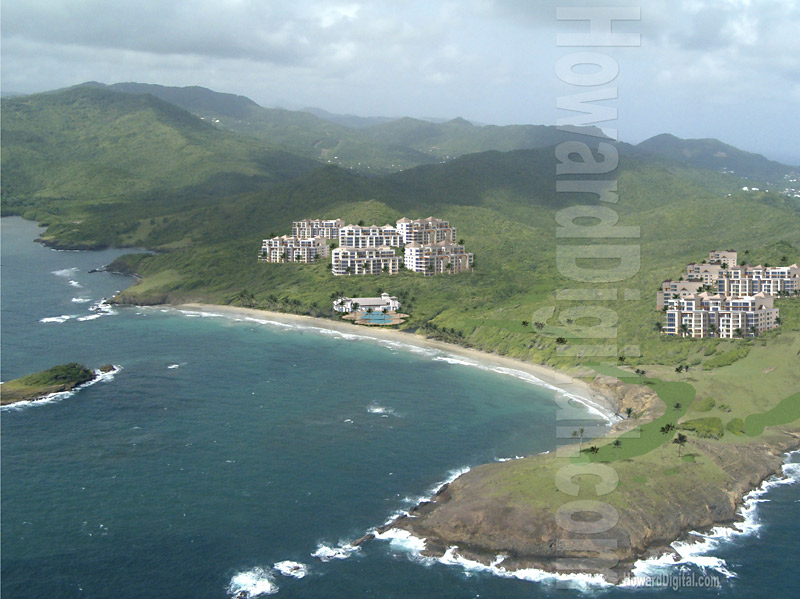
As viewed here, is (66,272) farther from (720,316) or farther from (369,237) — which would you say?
(720,316)

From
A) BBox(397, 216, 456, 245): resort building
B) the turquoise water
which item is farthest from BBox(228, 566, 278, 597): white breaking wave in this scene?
BBox(397, 216, 456, 245): resort building

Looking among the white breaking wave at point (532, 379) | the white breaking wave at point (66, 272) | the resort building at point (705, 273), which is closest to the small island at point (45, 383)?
the white breaking wave at point (532, 379)

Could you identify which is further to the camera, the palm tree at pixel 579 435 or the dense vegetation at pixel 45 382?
the dense vegetation at pixel 45 382

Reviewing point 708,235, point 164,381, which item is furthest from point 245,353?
point 708,235

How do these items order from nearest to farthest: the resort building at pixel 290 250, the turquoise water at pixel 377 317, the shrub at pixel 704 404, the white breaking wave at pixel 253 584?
the white breaking wave at pixel 253 584 < the shrub at pixel 704 404 < the turquoise water at pixel 377 317 < the resort building at pixel 290 250

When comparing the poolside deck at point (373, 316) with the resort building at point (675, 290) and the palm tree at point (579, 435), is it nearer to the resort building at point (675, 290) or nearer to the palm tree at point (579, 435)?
the resort building at point (675, 290)

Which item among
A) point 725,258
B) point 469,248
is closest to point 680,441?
point 725,258
